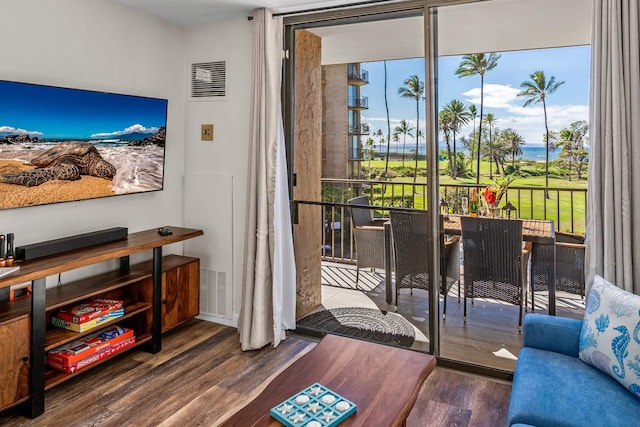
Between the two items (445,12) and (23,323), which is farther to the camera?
(445,12)

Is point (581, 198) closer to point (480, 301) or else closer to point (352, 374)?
point (480, 301)

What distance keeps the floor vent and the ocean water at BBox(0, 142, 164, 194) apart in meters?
0.87

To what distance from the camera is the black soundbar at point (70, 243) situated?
2543 mm

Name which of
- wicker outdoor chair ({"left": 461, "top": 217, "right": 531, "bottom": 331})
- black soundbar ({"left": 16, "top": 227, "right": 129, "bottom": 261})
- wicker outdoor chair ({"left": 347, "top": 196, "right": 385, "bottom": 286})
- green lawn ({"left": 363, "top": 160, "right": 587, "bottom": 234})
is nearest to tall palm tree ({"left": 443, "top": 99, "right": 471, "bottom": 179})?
green lawn ({"left": 363, "top": 160, "right": 587, "bottom": 234})

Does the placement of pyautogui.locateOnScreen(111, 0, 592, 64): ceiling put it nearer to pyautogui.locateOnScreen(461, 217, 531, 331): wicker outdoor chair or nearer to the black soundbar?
pyautogui.locateOnScreen(461, 217, 531, 331): wicker outdoor chair

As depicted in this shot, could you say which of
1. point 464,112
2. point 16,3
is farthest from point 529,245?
point 16,3

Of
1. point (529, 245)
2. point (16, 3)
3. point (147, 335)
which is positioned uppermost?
point (16, 3)

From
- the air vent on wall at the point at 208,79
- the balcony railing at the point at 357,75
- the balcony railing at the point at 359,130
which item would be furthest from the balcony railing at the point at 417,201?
the air vent on wall at the point at 208,79

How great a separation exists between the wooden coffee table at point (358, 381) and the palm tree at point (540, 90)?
1.52 metres

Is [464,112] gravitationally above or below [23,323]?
above

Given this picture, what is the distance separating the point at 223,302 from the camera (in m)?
3.79

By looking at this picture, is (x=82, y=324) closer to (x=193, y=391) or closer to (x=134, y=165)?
(x=193, y=391)

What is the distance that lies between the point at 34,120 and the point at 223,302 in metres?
1.94

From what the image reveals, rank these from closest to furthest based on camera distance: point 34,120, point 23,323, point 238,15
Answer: point 23,323, point 34,120, point 238,15
